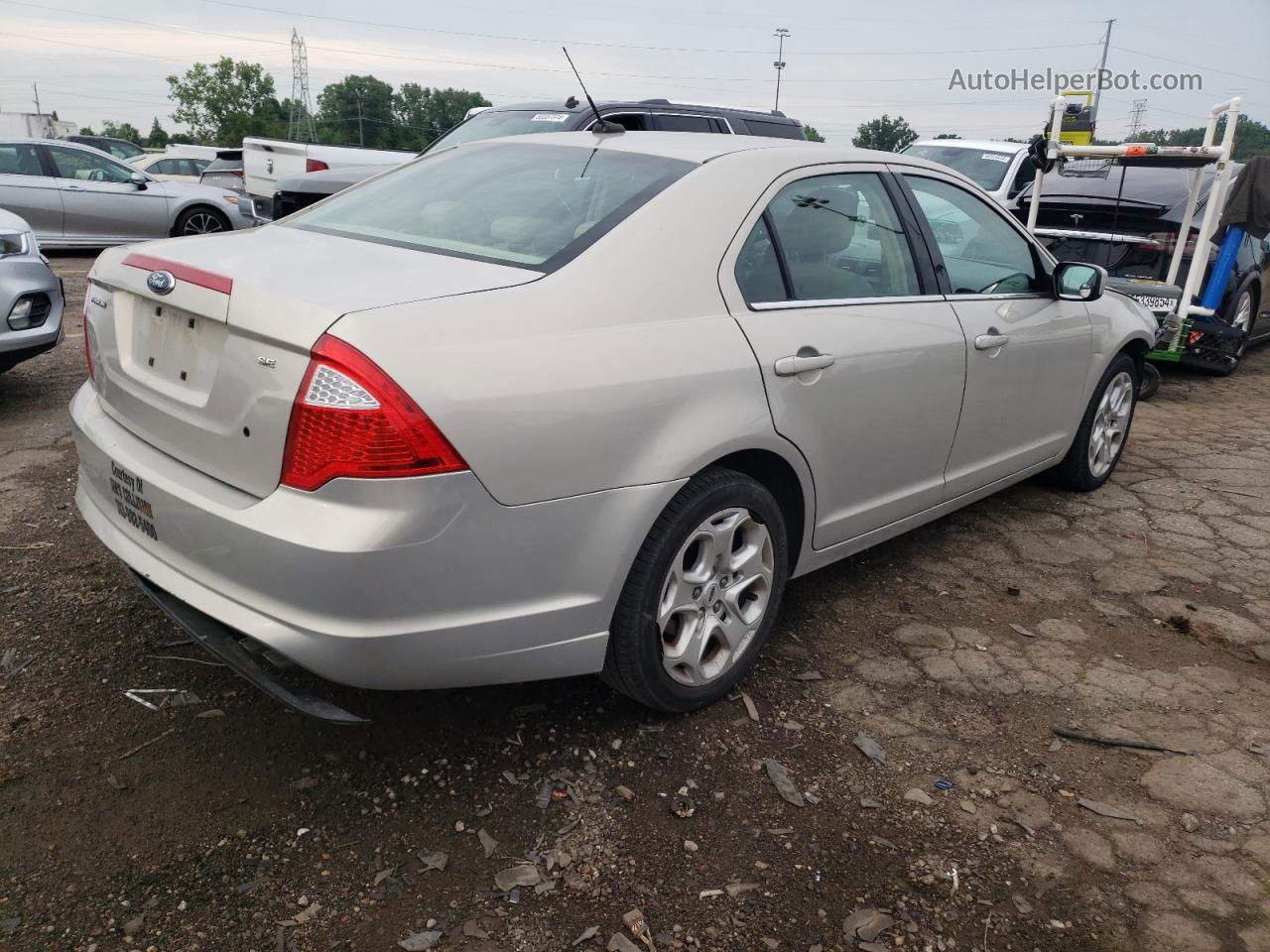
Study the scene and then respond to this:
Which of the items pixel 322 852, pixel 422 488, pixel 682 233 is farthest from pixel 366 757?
pixel 682 233

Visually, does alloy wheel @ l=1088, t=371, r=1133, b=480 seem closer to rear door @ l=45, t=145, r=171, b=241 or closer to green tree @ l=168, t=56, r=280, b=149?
rear door @ l=45, t=145, r=171, b=241

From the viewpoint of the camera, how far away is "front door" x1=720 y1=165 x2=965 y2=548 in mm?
2803

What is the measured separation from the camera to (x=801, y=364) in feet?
9.18

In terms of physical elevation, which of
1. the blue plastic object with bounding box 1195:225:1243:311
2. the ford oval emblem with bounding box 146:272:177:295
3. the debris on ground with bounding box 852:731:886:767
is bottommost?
the debris on ground with bounding box 852:731:886:767

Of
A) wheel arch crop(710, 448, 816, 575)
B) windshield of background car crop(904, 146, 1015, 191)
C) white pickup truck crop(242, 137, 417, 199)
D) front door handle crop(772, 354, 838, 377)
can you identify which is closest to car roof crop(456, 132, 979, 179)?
front door handle crop(772, 354, 838, 377)

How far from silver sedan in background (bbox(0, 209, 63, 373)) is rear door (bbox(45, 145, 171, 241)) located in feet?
22.9

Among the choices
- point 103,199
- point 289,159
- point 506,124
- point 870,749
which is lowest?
point 870,749

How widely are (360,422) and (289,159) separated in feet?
42.7

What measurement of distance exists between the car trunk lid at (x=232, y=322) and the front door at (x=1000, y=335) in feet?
6.25

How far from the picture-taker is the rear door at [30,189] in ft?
36.3

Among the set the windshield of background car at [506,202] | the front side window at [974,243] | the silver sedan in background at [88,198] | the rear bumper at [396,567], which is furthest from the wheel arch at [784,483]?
the silver sedan in background at [88,198]

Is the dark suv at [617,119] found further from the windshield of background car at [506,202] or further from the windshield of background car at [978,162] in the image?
the windshield of background car at [506,202]

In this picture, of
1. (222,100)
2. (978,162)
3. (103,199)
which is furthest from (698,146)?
(222,100)

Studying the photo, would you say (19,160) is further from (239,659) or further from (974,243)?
(239,659)
